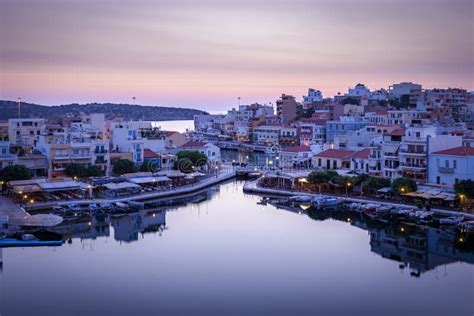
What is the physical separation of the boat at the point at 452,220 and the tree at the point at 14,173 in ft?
45.3

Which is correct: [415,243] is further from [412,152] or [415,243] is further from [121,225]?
[121,225]

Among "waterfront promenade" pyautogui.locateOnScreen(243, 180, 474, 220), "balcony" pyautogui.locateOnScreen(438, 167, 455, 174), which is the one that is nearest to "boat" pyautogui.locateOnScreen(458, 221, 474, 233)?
"waterfront promenade" pyautogui.locateOnScreen(243, 180, 474, 220)

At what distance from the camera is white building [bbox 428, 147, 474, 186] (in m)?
18.7

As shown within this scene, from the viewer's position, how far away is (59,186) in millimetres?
19984

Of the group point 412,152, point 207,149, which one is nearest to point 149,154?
point 207,149

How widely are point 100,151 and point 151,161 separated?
2581 mm

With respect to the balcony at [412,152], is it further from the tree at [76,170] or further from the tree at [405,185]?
the tree at [76,170]

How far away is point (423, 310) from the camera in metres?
10.5

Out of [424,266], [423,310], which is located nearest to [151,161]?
[424,266]

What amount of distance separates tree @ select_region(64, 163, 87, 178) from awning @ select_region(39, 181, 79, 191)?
5.41ft

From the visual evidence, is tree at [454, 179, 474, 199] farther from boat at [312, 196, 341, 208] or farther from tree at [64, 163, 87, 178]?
tree at [64, 163, 87, 178]

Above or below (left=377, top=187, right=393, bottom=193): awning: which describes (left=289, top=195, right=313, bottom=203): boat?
below

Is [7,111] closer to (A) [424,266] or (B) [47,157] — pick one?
(B) [47,157]

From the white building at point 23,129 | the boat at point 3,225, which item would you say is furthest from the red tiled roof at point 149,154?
the boat at point 3,225
